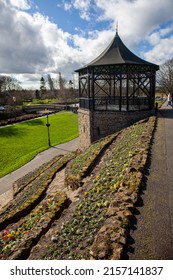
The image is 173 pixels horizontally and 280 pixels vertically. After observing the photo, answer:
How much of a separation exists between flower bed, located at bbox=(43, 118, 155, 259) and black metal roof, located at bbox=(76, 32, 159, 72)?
947cm

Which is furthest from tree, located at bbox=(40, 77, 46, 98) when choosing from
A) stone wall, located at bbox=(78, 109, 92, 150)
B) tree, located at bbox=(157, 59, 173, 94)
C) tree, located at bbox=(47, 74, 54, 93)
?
stone wall, located at bbox=(78, 109, 92, 150)

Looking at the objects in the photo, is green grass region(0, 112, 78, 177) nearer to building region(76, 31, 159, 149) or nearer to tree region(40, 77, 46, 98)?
building region(76, 31, 159, 149)

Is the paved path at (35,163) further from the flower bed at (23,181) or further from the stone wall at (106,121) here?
the stone wall at (106,121)

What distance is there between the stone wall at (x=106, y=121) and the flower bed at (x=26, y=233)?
8.96m

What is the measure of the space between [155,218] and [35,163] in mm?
14475

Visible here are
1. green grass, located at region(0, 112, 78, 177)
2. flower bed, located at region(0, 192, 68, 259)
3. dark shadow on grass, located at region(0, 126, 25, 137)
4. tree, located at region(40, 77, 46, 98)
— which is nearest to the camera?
flower bed, located at region(0, 192, 68, 259)

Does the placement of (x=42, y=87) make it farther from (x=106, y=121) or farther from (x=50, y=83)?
(x=106, y=121)

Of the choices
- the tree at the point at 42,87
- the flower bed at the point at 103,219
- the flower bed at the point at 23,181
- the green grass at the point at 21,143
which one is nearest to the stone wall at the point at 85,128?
the flower bed at the point at 23,181

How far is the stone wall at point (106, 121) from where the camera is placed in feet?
47.8

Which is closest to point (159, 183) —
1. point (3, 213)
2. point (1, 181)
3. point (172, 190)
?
point (172, 190)

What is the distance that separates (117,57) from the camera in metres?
14.9

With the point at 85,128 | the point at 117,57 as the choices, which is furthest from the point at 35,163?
the point at 117,57

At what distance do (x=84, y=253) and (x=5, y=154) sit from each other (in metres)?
19.4

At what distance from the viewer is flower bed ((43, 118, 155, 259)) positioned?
3.55 meters
